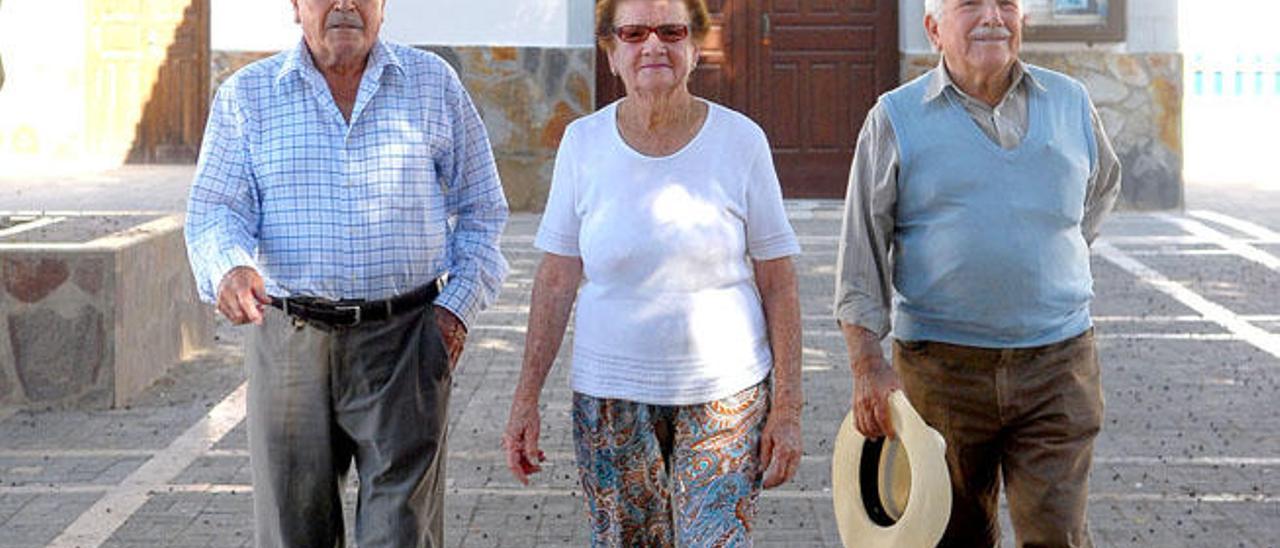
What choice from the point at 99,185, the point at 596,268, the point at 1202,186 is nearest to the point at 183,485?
the point at 596,268

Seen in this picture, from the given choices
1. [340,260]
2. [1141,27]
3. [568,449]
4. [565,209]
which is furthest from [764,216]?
[1141,27]

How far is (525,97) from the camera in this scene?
17.0 meters

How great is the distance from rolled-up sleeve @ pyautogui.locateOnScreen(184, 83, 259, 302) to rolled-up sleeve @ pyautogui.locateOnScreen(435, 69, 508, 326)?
44 centimetres

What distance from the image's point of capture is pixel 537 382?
4699mm

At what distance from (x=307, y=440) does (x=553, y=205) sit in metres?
0.75

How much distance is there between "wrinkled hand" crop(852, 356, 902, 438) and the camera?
4.64 meters

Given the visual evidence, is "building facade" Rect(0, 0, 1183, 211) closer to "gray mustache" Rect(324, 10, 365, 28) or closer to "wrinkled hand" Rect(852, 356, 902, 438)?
"gray mustache" Rect(324, 10, 365, 28)

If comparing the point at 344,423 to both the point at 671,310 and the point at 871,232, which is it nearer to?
the point at 671,310

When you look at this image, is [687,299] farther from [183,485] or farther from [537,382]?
[183,485]

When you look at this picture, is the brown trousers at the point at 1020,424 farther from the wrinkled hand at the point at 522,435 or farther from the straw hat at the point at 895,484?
the wrinkled hand at the point at 522,435

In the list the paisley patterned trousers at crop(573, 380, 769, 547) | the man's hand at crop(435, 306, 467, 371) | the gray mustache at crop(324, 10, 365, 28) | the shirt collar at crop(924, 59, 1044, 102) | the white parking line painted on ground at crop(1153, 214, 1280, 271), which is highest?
the gray mustache at crop(324, 10, 365, 28)

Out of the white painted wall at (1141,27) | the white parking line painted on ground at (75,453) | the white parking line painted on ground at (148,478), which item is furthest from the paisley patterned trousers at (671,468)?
the white painted wall at (1141,27)

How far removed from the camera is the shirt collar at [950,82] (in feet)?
15.8

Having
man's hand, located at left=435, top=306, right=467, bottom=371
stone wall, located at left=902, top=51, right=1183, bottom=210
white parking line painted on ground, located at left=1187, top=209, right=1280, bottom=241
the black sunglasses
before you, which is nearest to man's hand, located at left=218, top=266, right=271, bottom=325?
man's hand, located at left=435, top=306, right=467, bottom=371
